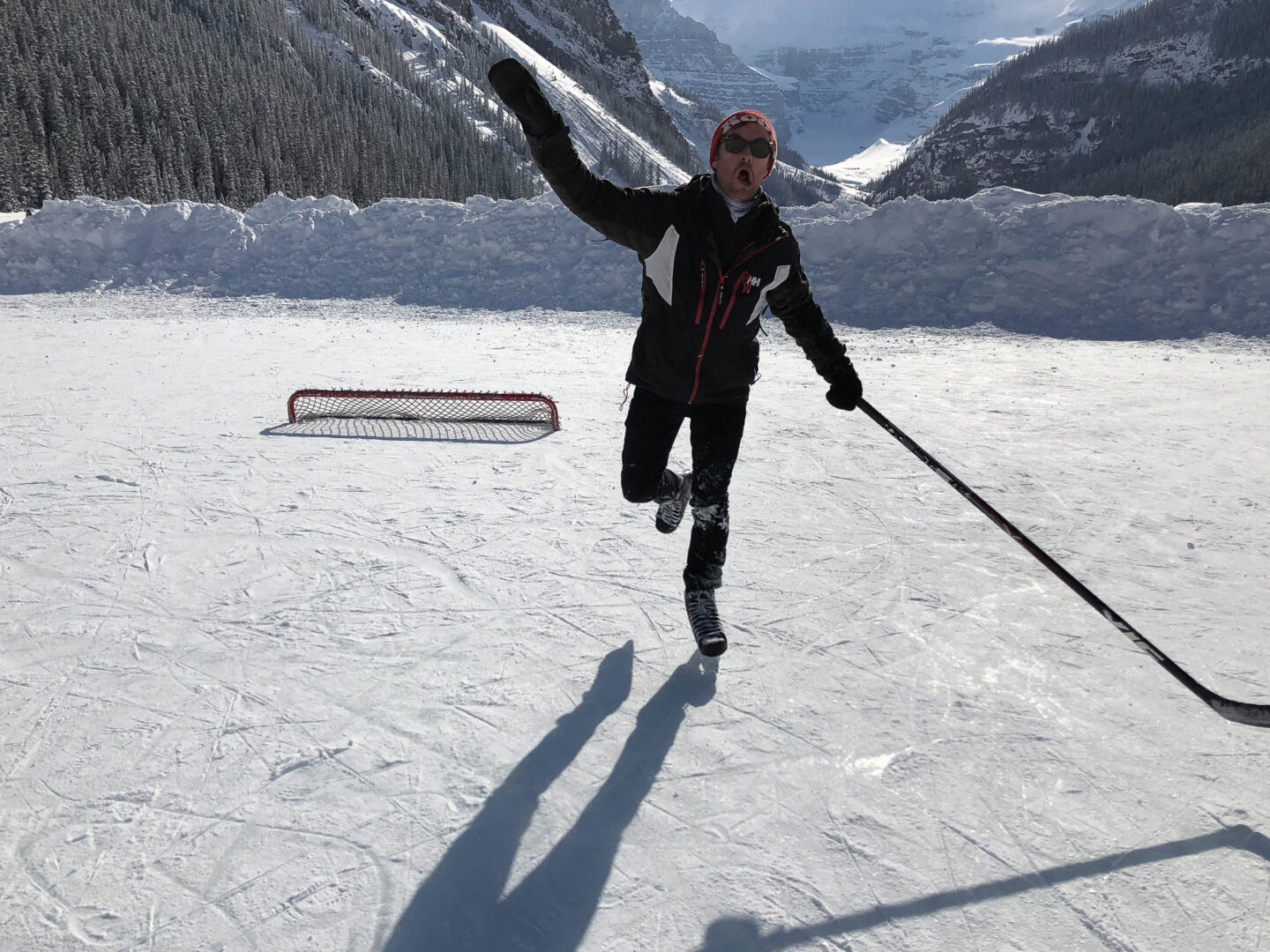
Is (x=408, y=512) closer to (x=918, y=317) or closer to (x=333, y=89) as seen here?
(x=918, y=317)

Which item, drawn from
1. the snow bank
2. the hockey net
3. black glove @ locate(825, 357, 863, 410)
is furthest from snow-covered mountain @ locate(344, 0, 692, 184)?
black glove @ locate(825, 357, 863, 410)

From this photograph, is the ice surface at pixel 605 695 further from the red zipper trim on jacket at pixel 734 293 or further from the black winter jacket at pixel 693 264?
Answer: the red zipper trim on jacket at pixel 734 293

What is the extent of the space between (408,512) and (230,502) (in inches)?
41.3

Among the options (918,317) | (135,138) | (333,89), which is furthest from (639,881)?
(333,89)

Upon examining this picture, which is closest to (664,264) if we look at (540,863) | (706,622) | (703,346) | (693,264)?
(693,264)

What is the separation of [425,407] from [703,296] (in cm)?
421

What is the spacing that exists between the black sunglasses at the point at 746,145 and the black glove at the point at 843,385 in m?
0.94

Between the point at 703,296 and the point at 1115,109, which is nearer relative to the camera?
the point at 703,296

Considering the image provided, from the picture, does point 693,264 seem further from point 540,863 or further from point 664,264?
point 540,863

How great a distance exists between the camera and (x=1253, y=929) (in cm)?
189

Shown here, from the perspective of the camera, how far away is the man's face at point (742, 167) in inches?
107

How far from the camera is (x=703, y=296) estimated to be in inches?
111

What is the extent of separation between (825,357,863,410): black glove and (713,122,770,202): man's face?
84cm

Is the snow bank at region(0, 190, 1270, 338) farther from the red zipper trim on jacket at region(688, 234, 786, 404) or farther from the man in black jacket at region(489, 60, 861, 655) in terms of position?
the red zipper trim on jacket at region(688, 234, 786, 404)
